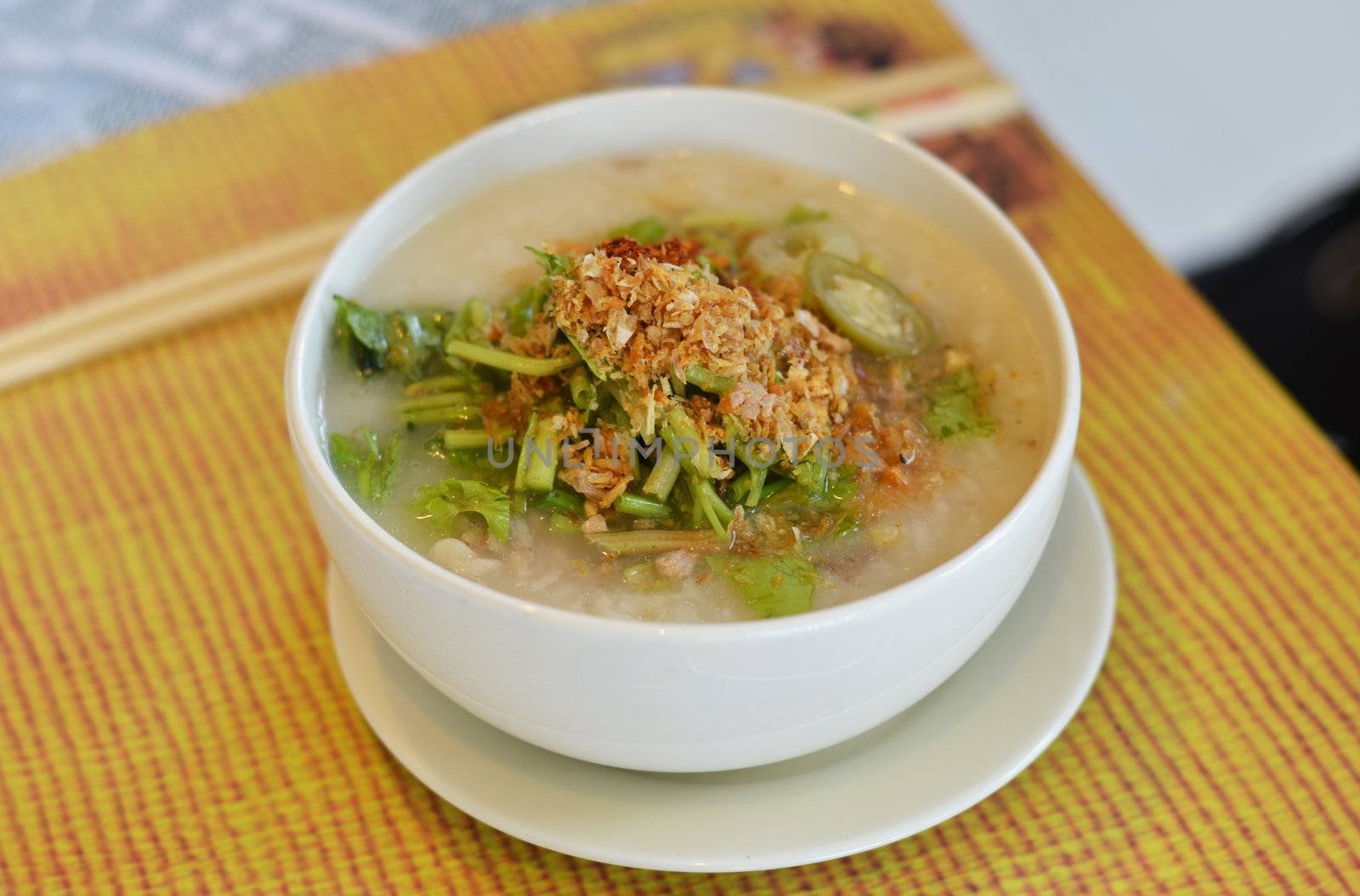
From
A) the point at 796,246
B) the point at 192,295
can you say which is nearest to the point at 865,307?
the point at 796,246

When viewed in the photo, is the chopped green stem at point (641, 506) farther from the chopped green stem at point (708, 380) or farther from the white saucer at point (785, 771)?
the white saucer at point (785, 771)

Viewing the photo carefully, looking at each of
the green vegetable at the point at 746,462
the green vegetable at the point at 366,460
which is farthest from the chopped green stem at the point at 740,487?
the green vegetable at the point at 366,460

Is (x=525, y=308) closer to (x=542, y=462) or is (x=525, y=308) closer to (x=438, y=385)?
(x=438, y=385)

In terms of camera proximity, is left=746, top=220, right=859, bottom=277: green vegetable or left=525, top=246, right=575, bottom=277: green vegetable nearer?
left=525, top=246, right=575, bottom=277: green vegetable

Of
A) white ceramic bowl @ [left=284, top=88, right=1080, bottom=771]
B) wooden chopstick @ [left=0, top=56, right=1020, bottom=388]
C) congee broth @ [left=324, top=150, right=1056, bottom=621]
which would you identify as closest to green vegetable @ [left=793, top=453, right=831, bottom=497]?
congee broth @ [left=324, top=150, right=1056, bottom=621]

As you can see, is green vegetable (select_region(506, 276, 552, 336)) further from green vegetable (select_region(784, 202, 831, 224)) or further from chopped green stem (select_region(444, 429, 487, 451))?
green vegetable (select_region(784, 202, 831, 224))

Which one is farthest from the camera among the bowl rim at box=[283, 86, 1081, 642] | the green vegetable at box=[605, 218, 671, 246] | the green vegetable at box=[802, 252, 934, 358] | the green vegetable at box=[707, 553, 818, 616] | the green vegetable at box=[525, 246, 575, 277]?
the green vegetable at box=[605, 218, 671, 246]

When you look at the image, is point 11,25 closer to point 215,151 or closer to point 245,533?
point 215,151

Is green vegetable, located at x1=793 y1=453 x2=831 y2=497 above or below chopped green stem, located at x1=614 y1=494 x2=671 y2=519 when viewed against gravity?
above
